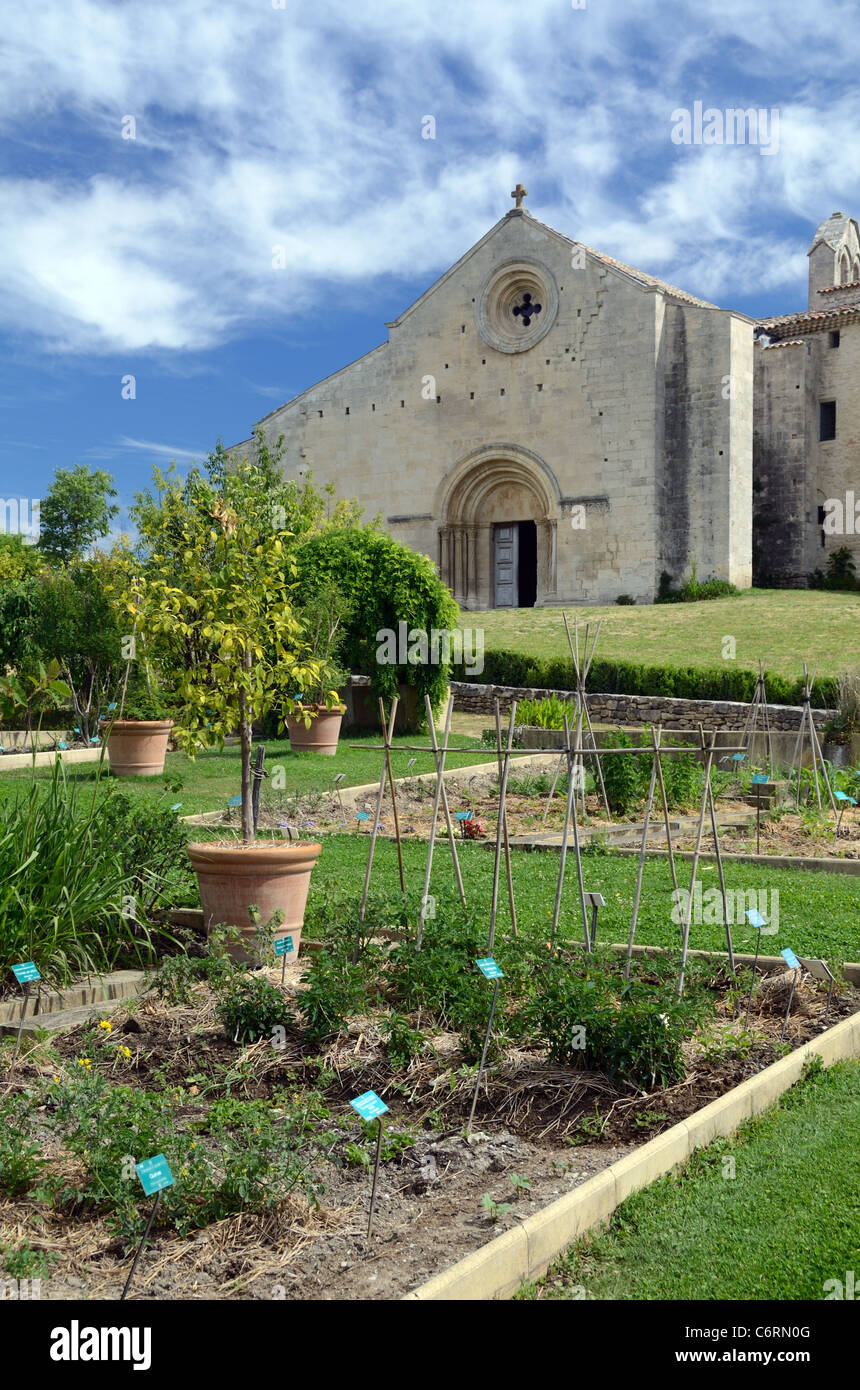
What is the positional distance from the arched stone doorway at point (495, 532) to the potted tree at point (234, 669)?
2397cm

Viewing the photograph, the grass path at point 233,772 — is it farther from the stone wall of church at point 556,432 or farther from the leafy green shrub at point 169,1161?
the stone wall of church at point 556,432

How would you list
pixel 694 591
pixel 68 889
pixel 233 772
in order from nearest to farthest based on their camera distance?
1. pixel 68 889
2. pixel 233 772
3. pixel 694 591

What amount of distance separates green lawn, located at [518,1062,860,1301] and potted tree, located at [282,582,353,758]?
412 inches

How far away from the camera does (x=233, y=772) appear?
535 inches

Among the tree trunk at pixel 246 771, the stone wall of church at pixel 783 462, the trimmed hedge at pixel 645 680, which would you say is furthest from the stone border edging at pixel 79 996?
the stone wall of church at pixel 783 462

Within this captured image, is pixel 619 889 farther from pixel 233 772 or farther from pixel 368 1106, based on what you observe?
pixel 233 772

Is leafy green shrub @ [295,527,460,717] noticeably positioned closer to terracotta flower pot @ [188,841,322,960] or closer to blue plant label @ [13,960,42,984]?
terracotta flower pot @ [188,841,322,960]

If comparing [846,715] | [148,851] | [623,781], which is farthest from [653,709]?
[148,851]

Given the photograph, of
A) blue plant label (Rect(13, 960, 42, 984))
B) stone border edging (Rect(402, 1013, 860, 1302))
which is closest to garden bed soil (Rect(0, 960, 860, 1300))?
stone border edging (Rect(402, 1013, 860, 1302))

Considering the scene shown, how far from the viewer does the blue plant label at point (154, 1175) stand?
2934mm

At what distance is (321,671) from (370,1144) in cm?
1031

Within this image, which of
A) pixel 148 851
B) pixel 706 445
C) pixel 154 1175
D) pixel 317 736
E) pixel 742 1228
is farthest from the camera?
pixel 706 445
